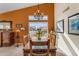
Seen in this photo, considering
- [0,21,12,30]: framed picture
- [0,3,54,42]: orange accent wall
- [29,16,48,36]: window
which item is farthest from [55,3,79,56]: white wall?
[0,21,12,30]: framed picture

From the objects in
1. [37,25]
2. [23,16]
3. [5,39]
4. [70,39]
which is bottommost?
Result: [5,39]

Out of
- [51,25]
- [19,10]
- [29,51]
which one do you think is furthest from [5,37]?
[29,51]

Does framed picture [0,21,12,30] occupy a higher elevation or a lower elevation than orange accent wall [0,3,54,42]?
lower

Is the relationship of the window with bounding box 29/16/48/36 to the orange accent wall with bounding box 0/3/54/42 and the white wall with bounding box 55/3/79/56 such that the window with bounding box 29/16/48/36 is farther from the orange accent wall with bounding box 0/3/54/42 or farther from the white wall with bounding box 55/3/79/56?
the white wall with bounding box 55/3/79/56

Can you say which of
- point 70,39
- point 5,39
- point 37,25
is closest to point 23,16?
point 37,25

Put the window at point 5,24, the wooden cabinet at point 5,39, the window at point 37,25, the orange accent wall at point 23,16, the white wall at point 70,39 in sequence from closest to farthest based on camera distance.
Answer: the white wall at point 70,39 → the wooden cabinet at point 5,39 → the window at point 37,25 → the orange accent wall at point 23,16 → the window at point 5,24

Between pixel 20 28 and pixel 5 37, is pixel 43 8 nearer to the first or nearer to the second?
pixel 20 28

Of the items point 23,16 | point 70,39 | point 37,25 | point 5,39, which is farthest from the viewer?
point 23,16

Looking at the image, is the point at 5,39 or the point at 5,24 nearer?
the point at 5,39

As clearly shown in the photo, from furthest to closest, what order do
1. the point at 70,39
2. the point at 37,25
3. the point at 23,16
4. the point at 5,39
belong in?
the point at 23,16
the point at 37,25
the point at 5,39
the point at 70,39

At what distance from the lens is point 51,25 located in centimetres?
880

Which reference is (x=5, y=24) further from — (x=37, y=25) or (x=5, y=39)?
(x=37, y=25)

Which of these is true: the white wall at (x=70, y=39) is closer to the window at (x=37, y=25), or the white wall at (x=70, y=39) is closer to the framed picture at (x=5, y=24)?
the window at (x=37, y=25)

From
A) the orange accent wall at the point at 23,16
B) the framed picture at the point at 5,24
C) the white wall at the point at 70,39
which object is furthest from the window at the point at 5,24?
the white wall at the point at 70,39
